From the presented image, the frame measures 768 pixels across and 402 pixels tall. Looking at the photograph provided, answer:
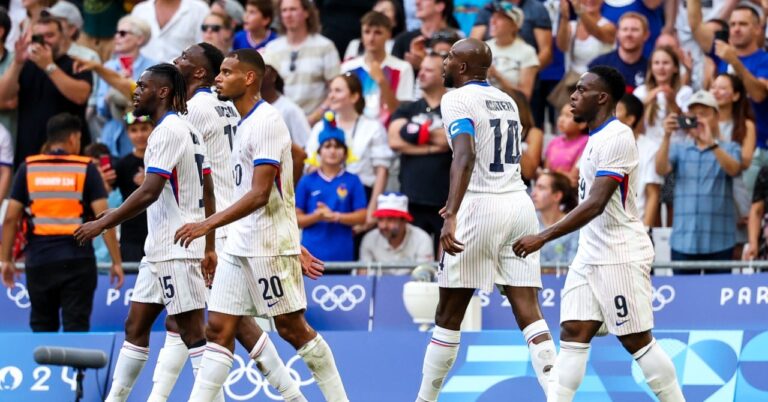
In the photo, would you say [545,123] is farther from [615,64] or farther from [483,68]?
[483,68]

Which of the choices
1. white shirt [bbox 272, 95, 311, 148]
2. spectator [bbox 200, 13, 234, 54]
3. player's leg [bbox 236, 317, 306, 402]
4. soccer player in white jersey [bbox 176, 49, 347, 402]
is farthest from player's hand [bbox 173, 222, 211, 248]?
spectator [bbox 200, 13, 234, 54]

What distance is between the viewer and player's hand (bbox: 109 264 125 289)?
13102 mm

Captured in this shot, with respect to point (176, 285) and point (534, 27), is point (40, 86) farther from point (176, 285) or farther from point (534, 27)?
point (176, 285)

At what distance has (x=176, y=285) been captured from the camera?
10406mm

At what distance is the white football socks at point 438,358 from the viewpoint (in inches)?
405

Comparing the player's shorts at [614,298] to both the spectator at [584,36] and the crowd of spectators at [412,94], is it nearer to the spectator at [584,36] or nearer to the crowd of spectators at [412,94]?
the crowd of spectators at [412,94]

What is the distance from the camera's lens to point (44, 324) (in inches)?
530

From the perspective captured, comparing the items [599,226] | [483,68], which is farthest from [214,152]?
[599,226]

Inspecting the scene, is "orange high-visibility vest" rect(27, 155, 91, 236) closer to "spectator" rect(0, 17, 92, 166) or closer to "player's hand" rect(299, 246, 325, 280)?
"spectator" rect(0, 17, 92, 166)

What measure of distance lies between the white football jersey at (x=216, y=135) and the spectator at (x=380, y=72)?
507cm

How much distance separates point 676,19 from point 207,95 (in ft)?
24.5

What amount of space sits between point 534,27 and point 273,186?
747cm

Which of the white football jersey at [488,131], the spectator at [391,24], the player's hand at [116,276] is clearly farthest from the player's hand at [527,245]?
the spectator at [391,24]

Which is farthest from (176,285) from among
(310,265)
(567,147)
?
(567,147)
